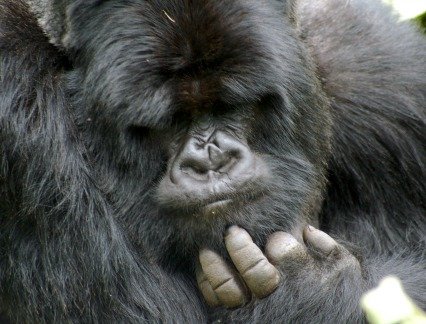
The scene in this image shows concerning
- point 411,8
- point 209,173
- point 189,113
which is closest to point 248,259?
point 209,173

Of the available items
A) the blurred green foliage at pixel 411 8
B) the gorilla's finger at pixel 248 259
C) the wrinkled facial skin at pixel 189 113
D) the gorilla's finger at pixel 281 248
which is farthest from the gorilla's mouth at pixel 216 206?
the blurred green foliage at pixel 411 8

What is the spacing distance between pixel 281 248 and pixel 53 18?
1.29 meters

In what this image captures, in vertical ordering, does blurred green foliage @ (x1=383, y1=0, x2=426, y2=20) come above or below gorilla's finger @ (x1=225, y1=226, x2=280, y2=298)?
above

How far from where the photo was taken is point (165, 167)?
11.2 ft

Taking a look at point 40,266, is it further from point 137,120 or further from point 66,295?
point 137,120

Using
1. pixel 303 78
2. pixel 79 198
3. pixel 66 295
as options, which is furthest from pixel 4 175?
pixel 303 78

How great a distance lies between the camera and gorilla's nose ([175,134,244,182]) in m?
3.27

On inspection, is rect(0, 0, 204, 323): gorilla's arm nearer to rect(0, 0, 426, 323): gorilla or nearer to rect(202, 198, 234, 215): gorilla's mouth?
rect(0, 0, 426, 323): gorilla

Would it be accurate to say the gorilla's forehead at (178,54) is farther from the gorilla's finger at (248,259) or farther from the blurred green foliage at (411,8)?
the blurred green foliage at (411,8)

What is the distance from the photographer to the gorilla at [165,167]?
3.28 meters

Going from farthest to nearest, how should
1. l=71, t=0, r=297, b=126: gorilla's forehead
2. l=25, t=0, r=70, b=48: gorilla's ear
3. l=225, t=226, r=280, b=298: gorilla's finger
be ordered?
l=25, t=0, r=70, b=48: gorilla's ear → l=225, t=226, r=280, b=298: gorilla's finger → l=71, t=0, r=297, b=126: gorilla's forehead

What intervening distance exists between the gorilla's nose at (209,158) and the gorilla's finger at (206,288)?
45 centimetres

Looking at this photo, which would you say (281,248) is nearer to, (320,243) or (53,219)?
(320,243)

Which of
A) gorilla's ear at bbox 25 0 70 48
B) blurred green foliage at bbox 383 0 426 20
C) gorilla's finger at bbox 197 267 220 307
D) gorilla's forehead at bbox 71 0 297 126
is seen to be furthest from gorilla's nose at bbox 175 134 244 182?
blurred green foliage at bbox 383 0 426 20
